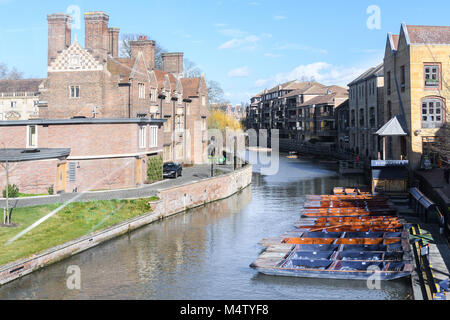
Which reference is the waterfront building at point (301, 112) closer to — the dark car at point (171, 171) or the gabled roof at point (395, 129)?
the gabled roof at point (395, 129)

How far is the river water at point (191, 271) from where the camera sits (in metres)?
19.9

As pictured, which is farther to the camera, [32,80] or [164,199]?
[32,80]

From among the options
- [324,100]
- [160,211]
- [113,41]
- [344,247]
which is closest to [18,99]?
[113,41]

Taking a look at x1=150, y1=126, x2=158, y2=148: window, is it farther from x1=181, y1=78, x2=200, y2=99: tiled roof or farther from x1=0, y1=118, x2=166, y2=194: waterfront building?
x1=181, y1=78, x2=200, y2=99: tiled roof

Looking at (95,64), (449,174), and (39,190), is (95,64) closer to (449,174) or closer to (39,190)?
(39,190)

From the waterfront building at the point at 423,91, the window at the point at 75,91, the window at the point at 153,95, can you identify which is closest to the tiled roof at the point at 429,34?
the waterfront building at the point at 423,91

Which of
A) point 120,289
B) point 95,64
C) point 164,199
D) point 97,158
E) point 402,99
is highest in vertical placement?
point 95,64

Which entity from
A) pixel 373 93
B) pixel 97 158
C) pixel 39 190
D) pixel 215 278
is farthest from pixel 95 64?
pixel 373 93

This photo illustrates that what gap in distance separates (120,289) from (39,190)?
14.7 m

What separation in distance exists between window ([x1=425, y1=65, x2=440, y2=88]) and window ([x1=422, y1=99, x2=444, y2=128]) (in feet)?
4.42

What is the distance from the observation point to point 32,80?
298ft

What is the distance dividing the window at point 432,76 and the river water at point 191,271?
1757cm

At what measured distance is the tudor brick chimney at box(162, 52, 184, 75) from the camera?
212 feet

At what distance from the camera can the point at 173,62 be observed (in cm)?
6475
